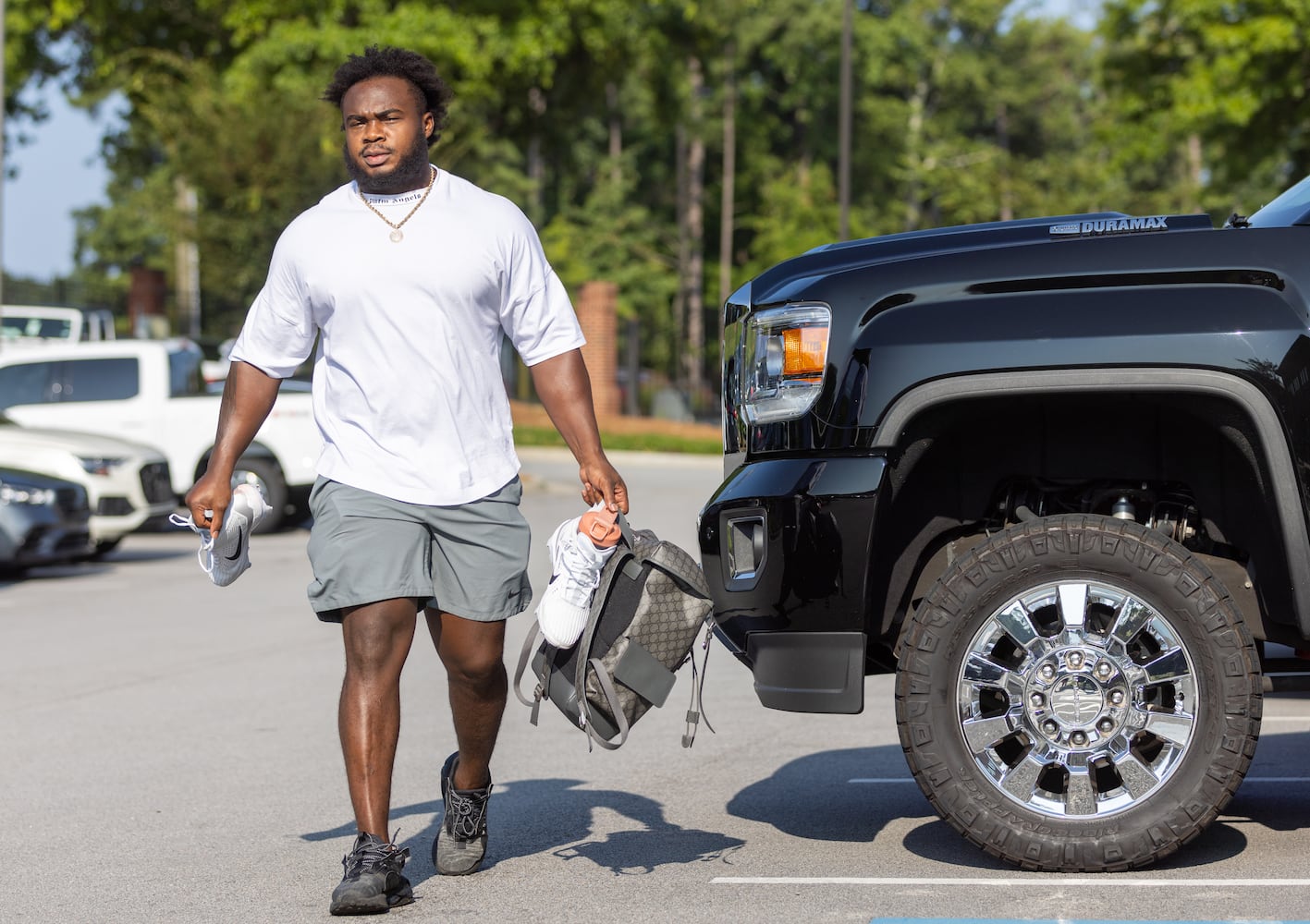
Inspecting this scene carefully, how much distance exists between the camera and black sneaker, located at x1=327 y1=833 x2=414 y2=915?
167 inches

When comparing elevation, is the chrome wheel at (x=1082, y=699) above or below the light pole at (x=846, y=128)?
below

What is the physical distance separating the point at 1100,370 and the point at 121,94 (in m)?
34.4

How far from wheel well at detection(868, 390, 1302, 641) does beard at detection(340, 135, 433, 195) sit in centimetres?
136

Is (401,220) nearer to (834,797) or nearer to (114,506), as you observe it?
(834,797)

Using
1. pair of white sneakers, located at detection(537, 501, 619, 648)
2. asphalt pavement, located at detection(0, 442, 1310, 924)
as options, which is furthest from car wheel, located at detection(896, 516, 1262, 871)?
pair of white sneakers, located at detection(537, 501, 619, 648)

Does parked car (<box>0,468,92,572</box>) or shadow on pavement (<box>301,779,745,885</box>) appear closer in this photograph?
shadow on pavement (<box>301,779,745,885</box>)

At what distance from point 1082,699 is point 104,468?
A: 11535mm

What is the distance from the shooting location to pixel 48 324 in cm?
2717

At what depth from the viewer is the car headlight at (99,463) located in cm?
1451

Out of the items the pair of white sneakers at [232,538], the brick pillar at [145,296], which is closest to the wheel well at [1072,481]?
the pair of white sneakers at [232,538]

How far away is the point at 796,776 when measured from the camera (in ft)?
19.9

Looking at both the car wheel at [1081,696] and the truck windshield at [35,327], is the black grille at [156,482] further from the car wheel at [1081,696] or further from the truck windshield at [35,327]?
the truck windshield at [35,327]

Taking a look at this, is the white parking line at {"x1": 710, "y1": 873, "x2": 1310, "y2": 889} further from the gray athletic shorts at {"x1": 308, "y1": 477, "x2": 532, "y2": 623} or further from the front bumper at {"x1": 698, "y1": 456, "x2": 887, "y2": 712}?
the gray athletic shorts at {"x1": 308, "y1": 477, "x2": 532, "y2": 623}

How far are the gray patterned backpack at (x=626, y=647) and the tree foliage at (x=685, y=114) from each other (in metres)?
23.2
